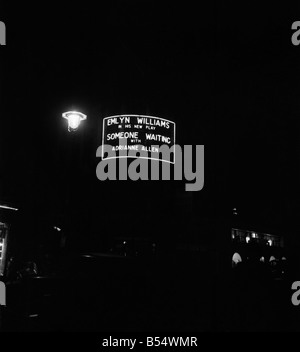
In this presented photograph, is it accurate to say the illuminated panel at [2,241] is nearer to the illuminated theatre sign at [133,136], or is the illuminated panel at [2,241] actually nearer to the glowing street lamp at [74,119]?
the illuminated theatre sign at [133,136]

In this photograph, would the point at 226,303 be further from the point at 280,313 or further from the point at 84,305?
the point at 84,305

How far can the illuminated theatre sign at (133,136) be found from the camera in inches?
649

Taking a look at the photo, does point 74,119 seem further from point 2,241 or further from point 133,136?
point 2,241

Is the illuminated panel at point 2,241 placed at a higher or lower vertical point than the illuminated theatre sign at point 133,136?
lower

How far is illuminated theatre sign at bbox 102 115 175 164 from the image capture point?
54.1 feet

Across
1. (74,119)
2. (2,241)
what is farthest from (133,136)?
(2,241)

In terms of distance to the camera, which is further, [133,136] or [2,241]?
[133,136]

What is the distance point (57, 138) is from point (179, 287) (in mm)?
10928

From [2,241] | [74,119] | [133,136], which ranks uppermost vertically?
[133,136]

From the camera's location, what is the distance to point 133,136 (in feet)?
54.0

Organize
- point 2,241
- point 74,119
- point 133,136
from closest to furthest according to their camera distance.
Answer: point 74,119
point 2,241
point 133,136

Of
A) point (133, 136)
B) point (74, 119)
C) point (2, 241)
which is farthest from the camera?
point (133, 136)

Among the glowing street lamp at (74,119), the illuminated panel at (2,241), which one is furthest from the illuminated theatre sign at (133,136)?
the glowing street lamp at (74,119)
